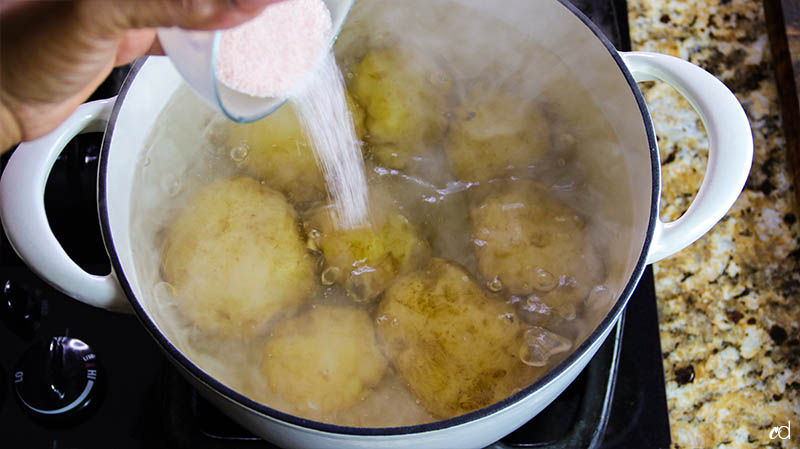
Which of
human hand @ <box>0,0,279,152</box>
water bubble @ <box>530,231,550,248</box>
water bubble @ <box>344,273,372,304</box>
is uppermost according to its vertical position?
human hand @ <box>0,0,279,152</box>

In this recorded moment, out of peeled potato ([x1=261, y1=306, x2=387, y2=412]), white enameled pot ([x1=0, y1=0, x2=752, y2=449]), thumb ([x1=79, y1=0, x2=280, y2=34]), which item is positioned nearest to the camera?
thumb ([x1=79, y1=0, x2=280, y2=34])

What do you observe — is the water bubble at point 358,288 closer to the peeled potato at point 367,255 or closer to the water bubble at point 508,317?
the peeled potato at point 367,255

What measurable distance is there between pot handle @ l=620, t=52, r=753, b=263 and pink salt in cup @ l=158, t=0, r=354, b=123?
412mm

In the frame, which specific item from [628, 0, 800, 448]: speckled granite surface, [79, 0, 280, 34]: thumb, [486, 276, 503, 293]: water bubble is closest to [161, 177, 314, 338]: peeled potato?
[486, 276, 503, 293]: water bubble

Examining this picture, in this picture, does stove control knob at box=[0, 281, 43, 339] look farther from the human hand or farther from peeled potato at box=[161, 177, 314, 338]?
the human hand

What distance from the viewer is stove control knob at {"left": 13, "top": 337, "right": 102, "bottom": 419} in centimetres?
82

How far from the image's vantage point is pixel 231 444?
2.79ft

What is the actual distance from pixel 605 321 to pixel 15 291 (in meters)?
0.72

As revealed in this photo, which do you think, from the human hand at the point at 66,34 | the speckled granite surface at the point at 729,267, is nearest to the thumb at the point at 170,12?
the human hand at the point at 66,34

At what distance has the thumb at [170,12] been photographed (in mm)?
521

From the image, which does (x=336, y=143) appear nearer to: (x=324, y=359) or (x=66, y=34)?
(x=324, y=359)

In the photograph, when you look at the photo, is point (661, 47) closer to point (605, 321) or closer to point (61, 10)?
point (605, 321)

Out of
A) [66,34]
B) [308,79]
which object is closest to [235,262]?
[308,79]

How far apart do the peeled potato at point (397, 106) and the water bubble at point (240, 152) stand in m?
0.17
